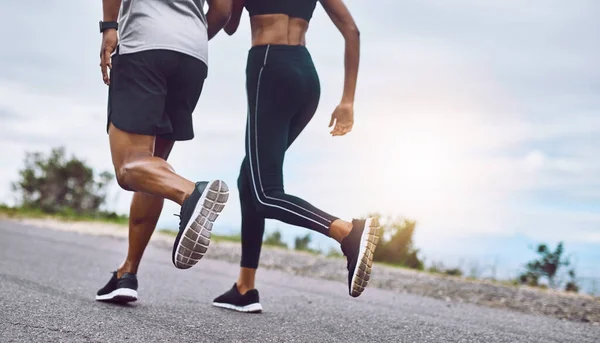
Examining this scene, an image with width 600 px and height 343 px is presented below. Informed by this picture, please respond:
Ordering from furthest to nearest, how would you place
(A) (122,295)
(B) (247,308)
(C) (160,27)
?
(B) (247,308) < (A) (122,295) < (C) (160,27)

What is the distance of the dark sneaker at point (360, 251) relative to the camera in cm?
278

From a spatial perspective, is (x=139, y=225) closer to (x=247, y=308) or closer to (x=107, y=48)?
(x=247, y=308)

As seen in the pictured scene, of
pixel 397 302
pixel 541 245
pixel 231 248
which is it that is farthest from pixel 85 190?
pixel 397 302

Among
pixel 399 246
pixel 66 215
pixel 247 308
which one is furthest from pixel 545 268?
pixel 66 215

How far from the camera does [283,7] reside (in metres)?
3.28

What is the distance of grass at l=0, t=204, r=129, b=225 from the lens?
Answer: 14.7 m

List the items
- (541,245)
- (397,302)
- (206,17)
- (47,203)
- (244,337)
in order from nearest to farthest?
(244,337), (206,17), (397,302), (541,245), (47,203)

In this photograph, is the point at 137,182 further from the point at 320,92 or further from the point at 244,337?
the point at 320,92

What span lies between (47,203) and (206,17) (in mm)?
15826

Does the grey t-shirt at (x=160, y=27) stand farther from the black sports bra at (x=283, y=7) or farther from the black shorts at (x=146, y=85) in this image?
the black sports bra at (x=283, y=7)

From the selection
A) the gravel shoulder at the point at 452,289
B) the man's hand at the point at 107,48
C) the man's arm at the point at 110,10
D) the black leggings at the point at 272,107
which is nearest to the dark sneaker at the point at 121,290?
the black leggings at the point at 272,107

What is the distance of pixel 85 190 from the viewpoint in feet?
60.0

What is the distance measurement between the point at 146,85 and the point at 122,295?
116 cm

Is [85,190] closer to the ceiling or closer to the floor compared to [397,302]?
closer to the ceiling
